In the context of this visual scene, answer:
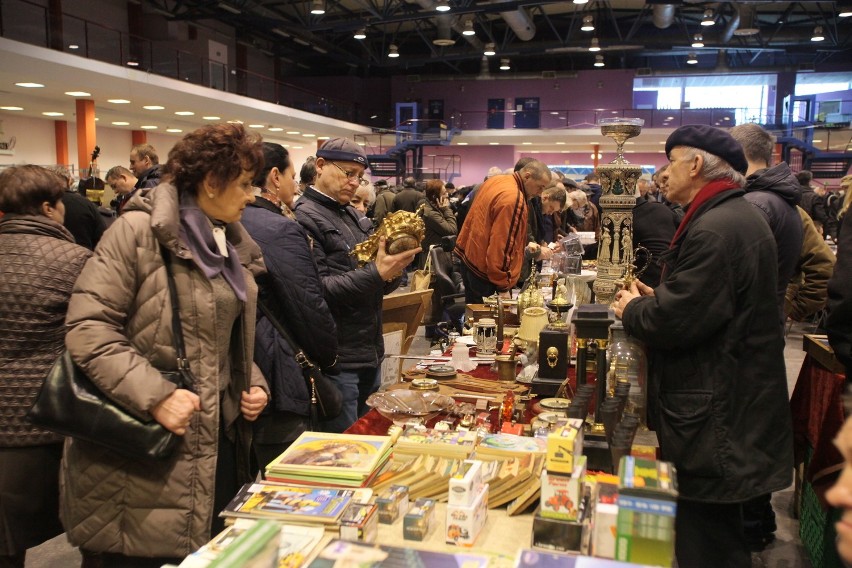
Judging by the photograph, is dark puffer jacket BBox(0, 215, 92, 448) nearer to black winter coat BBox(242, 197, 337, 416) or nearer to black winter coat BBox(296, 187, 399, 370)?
black winter coat BBox(242, 197, 337, 416)

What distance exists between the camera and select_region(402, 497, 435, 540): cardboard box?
158 cm

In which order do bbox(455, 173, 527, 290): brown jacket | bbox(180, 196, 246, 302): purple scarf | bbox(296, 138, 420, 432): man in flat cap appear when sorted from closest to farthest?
bbox(180, 196, 246, 302): purple scarf → bbox(296, 138, 420, 432): man in flat cap → bbox(455, 173, 527, 290): brown jacket

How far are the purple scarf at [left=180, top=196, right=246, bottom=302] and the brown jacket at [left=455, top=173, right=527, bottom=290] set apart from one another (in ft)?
9.71

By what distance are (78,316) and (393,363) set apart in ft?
10.3

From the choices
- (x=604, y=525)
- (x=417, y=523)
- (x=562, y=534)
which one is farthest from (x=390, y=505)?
(x=604, y=525)

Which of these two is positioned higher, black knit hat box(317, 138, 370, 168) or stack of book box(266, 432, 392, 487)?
black knit hat box(317, 138, 370, 168)

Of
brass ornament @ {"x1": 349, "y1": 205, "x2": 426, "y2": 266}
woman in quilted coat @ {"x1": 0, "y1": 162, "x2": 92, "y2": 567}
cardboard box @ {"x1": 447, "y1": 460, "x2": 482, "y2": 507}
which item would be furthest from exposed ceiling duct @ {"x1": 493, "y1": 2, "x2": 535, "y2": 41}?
cardboard box @ {"x1": 447, "y1": 460, "x2": 482, "y2": 507}

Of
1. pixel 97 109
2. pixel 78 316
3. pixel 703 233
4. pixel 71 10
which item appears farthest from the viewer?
pixel 71 10

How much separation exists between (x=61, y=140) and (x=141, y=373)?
61.9 ft

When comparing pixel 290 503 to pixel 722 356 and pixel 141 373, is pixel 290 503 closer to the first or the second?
pixel 141 373

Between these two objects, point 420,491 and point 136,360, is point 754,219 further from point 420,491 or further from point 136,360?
point 136,360

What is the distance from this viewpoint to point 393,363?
4.81m

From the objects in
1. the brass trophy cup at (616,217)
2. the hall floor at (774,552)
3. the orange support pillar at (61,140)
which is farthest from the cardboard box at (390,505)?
the orange support pillar at (61,140)

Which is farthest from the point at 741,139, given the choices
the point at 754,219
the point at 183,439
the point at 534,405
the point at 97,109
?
the point at 97,109
